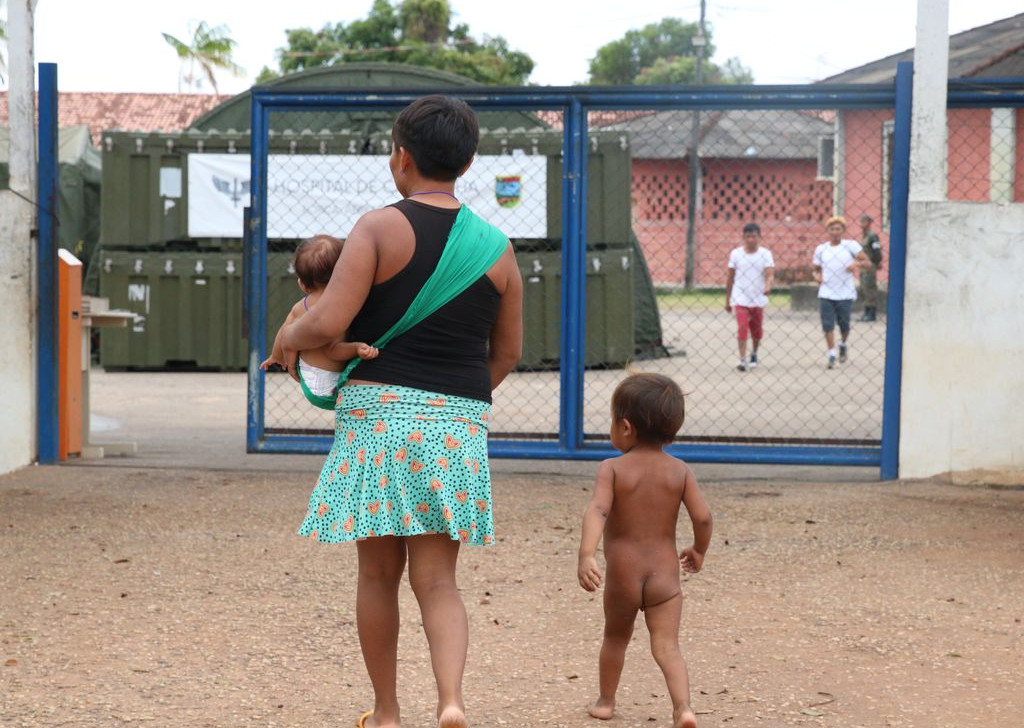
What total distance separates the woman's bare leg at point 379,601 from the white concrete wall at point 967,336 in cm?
466

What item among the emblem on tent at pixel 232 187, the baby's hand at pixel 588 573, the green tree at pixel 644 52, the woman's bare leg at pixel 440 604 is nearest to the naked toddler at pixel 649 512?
the baby's hand at pixel 588 573

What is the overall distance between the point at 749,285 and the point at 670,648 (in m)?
10.6

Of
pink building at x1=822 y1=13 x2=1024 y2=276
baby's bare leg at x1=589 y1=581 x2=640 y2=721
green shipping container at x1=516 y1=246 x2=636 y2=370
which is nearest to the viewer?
baby's bare leg at x1=589 y1=581 x2=640 y2=721

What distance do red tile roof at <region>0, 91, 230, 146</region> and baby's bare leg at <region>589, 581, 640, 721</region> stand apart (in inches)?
1460

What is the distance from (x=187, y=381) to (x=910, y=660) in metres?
10.6

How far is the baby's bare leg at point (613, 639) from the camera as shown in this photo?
378 centimetres

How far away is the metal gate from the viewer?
7781 mm

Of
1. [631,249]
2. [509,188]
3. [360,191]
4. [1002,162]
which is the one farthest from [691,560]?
[1002,162]

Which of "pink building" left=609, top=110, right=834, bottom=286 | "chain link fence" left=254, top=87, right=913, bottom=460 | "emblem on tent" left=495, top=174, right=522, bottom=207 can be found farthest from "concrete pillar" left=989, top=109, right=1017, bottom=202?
"emblem on tent" left=495, top=174, right=522, bottom=207

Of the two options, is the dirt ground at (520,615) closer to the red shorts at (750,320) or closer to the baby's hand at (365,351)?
the baby's hand at (365,351)

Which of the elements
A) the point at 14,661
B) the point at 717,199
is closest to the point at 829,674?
the point at 14,661

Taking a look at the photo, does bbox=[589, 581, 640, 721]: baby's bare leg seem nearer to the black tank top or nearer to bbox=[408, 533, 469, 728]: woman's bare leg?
bbox=[408, 533, 469, 728]: woman's bare leg

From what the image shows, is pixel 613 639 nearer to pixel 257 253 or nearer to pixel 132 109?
pixel 257 253

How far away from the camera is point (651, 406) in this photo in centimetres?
372
